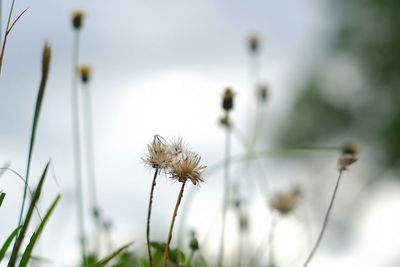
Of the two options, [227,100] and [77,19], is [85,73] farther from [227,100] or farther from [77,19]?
[227,100]

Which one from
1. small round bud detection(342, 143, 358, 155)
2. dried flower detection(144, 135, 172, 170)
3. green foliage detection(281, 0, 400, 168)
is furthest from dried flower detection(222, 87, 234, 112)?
green foliage detection(281, 0, 400, 168)

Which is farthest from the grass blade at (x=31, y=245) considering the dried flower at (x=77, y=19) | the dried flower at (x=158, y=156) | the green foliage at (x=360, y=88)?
the green foliage at (x=360, y=88)

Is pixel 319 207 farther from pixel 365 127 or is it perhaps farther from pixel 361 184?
pixel 365 127

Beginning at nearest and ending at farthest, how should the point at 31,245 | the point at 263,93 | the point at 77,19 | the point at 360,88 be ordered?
the point at 31,245 → the point at 77,19 → the point at 263,93 → the point at 360,88

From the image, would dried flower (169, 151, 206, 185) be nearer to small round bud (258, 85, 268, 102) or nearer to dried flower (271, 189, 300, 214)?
dried flower (271, 189, 300, 214)

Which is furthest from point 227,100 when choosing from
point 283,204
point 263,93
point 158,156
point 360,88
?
point 360,88

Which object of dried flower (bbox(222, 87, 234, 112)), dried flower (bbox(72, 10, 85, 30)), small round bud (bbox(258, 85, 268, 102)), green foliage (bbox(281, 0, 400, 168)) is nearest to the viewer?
dried flower (bbox(222, 87, 234, 112))

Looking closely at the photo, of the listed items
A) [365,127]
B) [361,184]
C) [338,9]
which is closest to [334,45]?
[338,9]
